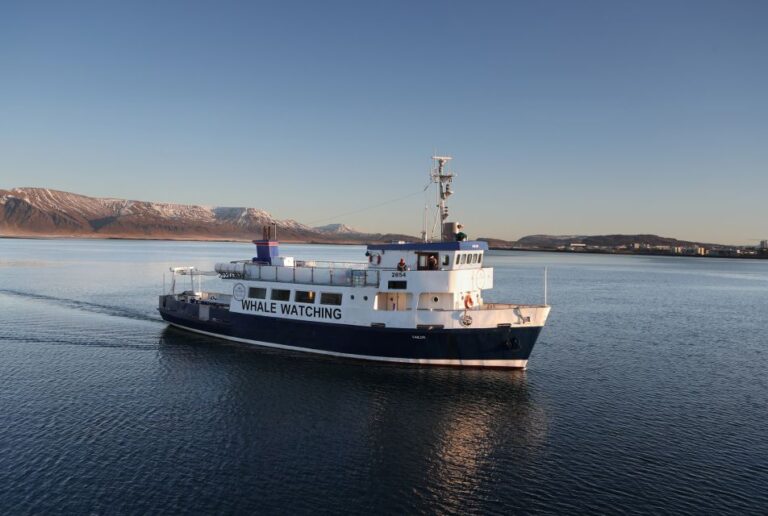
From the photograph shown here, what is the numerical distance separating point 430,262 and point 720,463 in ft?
59.8

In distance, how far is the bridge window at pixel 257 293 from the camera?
3650 centimetres

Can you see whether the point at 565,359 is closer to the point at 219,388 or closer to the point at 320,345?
the point at 320,345

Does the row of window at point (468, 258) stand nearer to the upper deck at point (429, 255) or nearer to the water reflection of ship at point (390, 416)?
the upper deck at point (429, 255)

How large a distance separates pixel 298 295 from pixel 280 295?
1.67 meters

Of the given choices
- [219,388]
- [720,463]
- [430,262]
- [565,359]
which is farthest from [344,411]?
[565,359]

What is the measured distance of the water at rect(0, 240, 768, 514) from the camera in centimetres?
1734

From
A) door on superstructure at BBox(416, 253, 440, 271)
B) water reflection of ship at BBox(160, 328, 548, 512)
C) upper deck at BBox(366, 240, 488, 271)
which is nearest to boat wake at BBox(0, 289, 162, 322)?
water reflection of ship at BBox(160, 328, 548, 512)

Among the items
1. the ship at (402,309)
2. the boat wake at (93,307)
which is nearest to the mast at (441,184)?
the ship at (402,309)

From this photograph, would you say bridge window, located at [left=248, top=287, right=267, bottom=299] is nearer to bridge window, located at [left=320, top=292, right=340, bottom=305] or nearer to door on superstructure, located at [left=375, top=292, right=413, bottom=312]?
bridge window, located at [left=320, top=292, right=340, bottom=305]

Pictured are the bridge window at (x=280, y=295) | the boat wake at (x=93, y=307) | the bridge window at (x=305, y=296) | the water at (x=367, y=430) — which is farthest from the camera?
the boat wake at (x=93, y=307)

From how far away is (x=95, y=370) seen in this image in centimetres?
3117

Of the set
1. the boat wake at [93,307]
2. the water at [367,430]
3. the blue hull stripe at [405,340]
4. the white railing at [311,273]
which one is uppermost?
the white railing at [311,273]

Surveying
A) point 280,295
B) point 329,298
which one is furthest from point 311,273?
point 329,298

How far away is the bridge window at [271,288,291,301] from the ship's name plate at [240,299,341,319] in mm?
374
